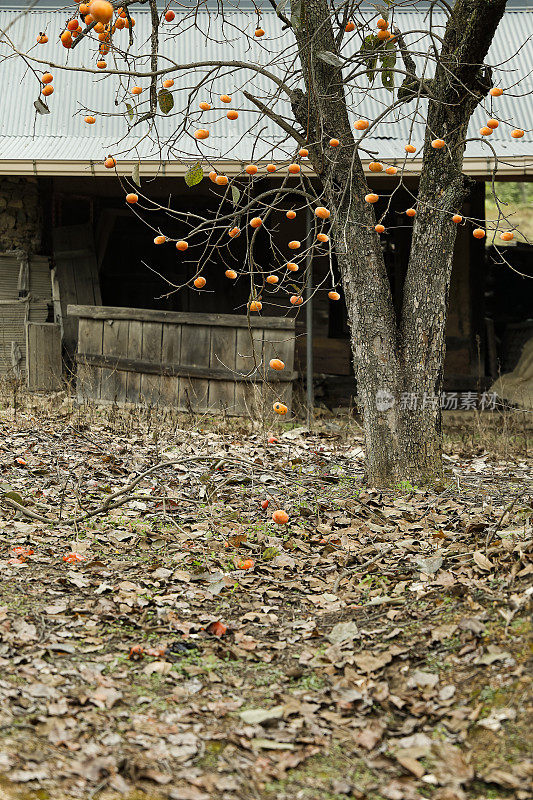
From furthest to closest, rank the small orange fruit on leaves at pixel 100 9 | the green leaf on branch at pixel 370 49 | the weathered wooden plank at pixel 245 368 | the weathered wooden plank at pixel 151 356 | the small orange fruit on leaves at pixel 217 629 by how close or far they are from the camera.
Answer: the weathered wooden plank at pixel 151 356 → the weathered wooden plank at pixel 245 368 → the green leaf on branch at pixel 370 49 → the small orange fruit on leaves at pixel 217 629 → the small orange fruit on leaves at pixel 100 9

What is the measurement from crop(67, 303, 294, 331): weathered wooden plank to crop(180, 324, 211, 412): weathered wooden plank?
10 cm

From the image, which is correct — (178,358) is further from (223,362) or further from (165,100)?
(165,100)

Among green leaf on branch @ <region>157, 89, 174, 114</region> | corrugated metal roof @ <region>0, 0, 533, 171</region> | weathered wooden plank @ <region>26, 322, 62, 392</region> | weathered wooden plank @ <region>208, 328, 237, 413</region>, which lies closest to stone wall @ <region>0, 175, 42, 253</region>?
corrugated metal roof @ <region>0, 0, 533, 171</region>

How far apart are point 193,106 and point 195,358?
3.91 meters

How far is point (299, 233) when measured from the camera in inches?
418

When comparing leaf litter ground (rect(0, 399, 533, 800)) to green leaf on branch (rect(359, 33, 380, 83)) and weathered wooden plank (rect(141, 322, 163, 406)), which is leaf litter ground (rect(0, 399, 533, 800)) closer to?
green leaf on branch (rect(359, 33, 380, 83))

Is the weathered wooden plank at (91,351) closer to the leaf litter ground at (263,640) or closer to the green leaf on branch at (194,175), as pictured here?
the leaf litter ground at (263,640)

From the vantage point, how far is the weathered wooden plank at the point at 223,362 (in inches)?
351

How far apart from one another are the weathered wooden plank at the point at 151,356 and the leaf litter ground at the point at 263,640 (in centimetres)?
313

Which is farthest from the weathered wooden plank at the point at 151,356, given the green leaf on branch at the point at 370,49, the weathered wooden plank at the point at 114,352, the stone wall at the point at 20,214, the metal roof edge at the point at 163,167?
the green leaf on branch at the point at 370,49

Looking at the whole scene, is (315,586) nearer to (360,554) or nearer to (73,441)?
(360,554)

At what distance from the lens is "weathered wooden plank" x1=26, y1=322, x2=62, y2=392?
1016 cm

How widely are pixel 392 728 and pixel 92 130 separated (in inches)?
368

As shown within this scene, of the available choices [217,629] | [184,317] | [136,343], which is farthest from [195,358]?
[217,629]
